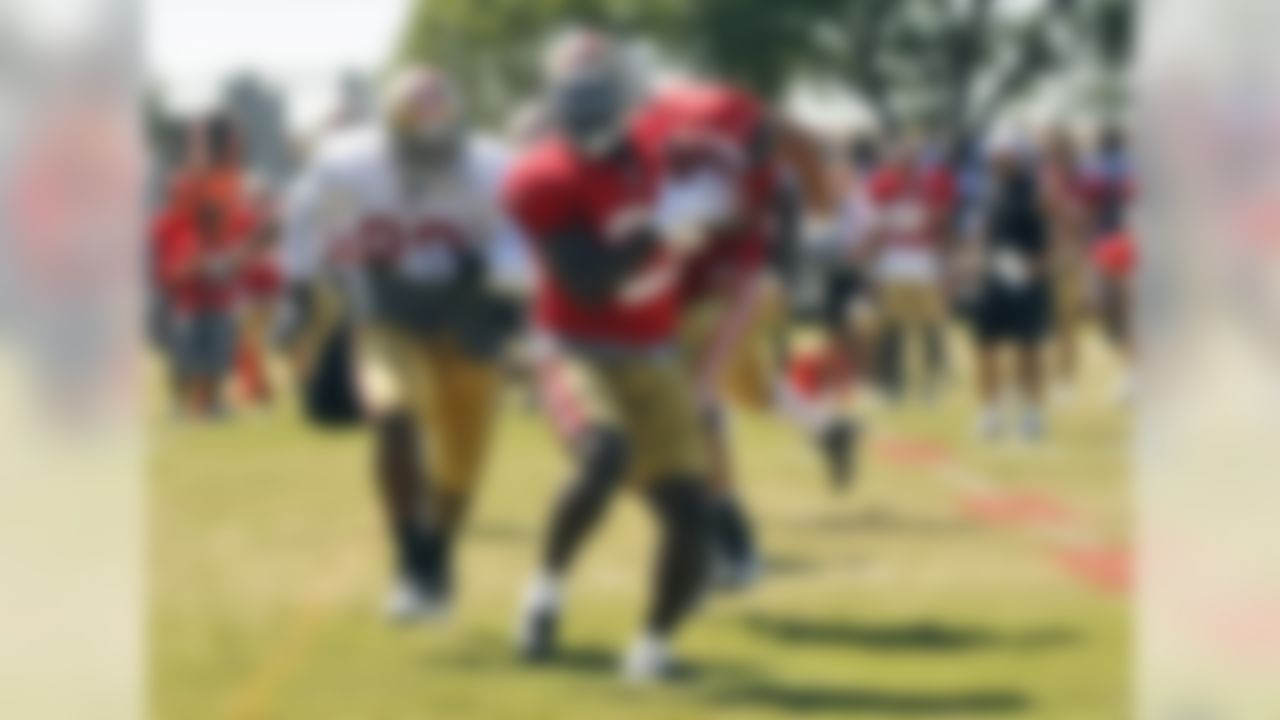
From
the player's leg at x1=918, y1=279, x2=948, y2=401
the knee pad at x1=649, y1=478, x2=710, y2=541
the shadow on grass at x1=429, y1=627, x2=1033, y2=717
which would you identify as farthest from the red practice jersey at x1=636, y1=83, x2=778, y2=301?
the player's leg at x1=918, y1=279, x2=948, y2=401

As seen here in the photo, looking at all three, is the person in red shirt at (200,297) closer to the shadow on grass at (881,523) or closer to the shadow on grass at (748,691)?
the shadow on grass at (881,523)

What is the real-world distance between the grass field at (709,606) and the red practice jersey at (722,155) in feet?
2.80

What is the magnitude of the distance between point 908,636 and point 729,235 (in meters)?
1.17

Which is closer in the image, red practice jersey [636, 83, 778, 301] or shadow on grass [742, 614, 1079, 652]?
shadow on grass [742, 614, 1079, 652]

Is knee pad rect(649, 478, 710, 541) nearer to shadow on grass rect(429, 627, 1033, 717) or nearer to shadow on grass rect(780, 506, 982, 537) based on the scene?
shadow on grass rect(429, 627, 1033, 717)

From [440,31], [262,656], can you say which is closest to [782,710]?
[262,656]

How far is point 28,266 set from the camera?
204cm

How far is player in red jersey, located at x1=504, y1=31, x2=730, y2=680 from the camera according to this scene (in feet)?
19.5

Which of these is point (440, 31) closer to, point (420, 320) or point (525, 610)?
point (420, 320)

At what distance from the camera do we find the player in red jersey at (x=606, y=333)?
234 inches

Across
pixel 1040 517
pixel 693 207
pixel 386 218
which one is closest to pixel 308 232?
pixel 386 218

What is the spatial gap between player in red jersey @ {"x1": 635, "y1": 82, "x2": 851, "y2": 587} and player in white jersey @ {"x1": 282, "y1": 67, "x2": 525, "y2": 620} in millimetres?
462

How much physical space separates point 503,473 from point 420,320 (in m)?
3.46

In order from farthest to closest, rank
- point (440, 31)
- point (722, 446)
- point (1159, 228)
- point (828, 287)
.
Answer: point (828, 287), point (440, 31), point (722, 446), point (1159, 228)
